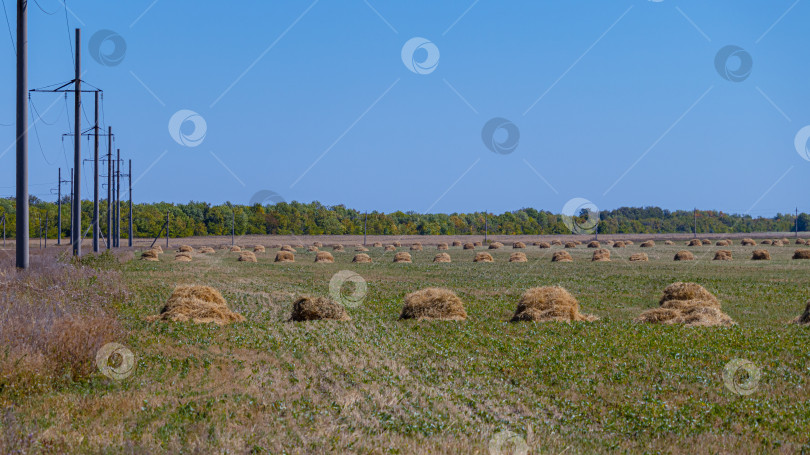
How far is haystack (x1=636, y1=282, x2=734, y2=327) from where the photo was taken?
19.4m

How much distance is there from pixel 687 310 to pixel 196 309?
13.1 metres

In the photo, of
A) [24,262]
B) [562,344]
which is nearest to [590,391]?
[562,344]

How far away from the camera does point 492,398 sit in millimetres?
11141

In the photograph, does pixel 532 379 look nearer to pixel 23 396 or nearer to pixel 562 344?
pixel 562 344

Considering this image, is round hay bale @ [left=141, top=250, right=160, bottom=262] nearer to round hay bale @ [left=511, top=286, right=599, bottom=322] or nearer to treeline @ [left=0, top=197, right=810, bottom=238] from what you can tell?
round hay bale @ [left=511, top=286, right=599, bottom=322]

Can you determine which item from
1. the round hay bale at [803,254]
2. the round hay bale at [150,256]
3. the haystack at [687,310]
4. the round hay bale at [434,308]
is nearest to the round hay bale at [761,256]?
the round hay bale at [803,254]

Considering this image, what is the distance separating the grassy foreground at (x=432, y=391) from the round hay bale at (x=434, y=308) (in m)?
0.62

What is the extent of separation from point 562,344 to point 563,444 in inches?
286

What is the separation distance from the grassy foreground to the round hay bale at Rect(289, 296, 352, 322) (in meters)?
0.54

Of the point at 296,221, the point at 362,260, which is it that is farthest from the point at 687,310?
the point at 296,221

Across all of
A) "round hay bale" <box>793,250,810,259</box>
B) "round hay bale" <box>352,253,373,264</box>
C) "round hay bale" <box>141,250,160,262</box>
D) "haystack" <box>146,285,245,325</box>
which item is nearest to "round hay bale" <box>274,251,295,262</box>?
"round hay bale" <box>352,253,373,264</box>

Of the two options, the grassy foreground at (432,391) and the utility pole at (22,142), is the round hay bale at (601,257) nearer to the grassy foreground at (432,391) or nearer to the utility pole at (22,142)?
the grassy foreground at (432,391)

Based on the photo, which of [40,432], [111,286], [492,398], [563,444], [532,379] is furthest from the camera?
[111,286]

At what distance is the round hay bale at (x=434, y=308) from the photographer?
68.7 feet
